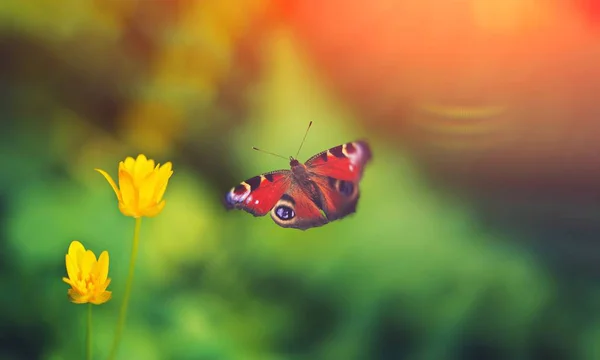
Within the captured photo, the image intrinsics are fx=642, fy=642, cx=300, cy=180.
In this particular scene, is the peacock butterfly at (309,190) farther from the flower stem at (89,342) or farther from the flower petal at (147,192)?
the flower stem at (89,342)

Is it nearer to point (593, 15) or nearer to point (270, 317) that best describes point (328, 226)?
point (270, 317)

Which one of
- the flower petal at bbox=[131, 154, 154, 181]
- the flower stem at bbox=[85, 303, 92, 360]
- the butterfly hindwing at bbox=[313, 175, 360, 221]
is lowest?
the flower stem at bbox=[85, 303, 92, 360]

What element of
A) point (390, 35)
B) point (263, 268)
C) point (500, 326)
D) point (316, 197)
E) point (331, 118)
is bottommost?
point (500, 326)

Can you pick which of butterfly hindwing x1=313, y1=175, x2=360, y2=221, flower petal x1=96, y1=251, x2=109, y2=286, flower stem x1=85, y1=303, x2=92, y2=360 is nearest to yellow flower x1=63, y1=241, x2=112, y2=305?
flower petal x1=96, y1=251, x2=109, y2=286

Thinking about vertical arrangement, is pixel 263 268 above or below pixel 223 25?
below

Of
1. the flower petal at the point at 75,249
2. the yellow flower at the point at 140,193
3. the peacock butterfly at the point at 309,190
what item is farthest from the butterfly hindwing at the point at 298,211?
the flower petal at the point at 75,249

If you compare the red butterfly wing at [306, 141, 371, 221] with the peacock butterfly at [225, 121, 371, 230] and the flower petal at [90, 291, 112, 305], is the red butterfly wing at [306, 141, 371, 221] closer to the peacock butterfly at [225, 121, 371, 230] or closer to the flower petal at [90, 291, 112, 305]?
the peacock butterfly at [225, 121, 371, 230]

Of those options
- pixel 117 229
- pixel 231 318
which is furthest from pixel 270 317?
pixel 117 229

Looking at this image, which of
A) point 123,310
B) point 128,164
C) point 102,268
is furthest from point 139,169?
point 123,310
